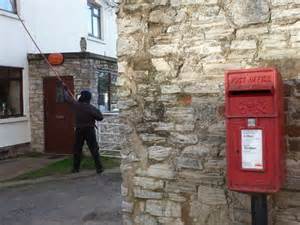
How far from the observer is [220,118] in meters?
4.66

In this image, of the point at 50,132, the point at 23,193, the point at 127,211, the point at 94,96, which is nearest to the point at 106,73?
the point at 94,96

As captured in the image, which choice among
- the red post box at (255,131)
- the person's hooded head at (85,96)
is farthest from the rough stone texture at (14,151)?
the red post box at (255,131)

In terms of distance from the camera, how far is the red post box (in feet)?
12.8

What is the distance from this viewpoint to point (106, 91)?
53.4 feet

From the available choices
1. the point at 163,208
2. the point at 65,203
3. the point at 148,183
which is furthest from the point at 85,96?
the point at 163,208

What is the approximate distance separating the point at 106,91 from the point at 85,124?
5.15 metres

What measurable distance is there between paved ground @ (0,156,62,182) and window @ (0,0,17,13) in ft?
13.3

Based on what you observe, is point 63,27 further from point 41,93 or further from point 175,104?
point 175,104

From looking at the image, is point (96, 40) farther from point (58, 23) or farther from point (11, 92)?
point (11, 92)

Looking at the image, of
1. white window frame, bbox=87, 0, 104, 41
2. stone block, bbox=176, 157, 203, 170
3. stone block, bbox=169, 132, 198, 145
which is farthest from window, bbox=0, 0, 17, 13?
stone block, bbox=176, 157, 203, 170

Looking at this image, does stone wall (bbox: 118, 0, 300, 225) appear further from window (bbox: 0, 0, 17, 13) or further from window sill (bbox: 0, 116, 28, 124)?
window (bbox: 0, 0, 17, 13)

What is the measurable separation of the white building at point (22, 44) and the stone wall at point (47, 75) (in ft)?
0.52

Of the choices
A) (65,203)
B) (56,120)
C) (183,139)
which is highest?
(56,120)

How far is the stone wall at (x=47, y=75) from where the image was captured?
13930 mm
